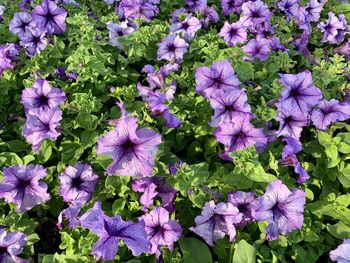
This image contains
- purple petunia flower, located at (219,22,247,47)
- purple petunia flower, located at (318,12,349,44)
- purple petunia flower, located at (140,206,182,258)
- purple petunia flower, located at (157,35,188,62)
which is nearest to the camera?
purple petunia flower, located at (140,206,182,258)

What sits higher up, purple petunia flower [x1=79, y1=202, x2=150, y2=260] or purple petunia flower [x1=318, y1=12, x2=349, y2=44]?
purple petunia flower [x1=79, y1=202, x2=150, y2=260]

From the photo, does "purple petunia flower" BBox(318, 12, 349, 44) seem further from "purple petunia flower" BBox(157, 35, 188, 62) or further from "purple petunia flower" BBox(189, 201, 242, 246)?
"purple petunia flower" BBox(189, 201, 242, 246)

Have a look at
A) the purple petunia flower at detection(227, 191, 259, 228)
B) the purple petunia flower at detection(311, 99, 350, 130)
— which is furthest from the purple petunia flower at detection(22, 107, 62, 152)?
the purple petunia flower at detection(311, 99, 350, 130)

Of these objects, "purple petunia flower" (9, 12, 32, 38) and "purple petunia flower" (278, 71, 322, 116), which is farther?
"purple petunia flower" (9, 12, 32, 38)

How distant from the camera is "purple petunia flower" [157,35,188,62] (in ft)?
9.38

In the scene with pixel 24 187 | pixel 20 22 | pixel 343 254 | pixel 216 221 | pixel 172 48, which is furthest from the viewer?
pixel 20 22

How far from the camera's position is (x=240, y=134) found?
216 cm

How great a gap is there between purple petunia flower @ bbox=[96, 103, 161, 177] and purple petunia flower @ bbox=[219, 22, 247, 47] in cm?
144

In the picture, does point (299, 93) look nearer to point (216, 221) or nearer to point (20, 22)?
point (216, 221)

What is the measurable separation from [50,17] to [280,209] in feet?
7.07

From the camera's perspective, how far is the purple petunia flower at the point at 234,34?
3006 mm

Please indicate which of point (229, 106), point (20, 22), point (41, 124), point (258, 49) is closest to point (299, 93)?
point (229, 106)

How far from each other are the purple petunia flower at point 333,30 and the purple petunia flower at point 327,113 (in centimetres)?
132

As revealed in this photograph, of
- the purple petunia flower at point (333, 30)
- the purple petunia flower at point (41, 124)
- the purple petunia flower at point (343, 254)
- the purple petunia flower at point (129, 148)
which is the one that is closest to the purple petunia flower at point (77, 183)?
the purple petunia flower at point (41, 124)
